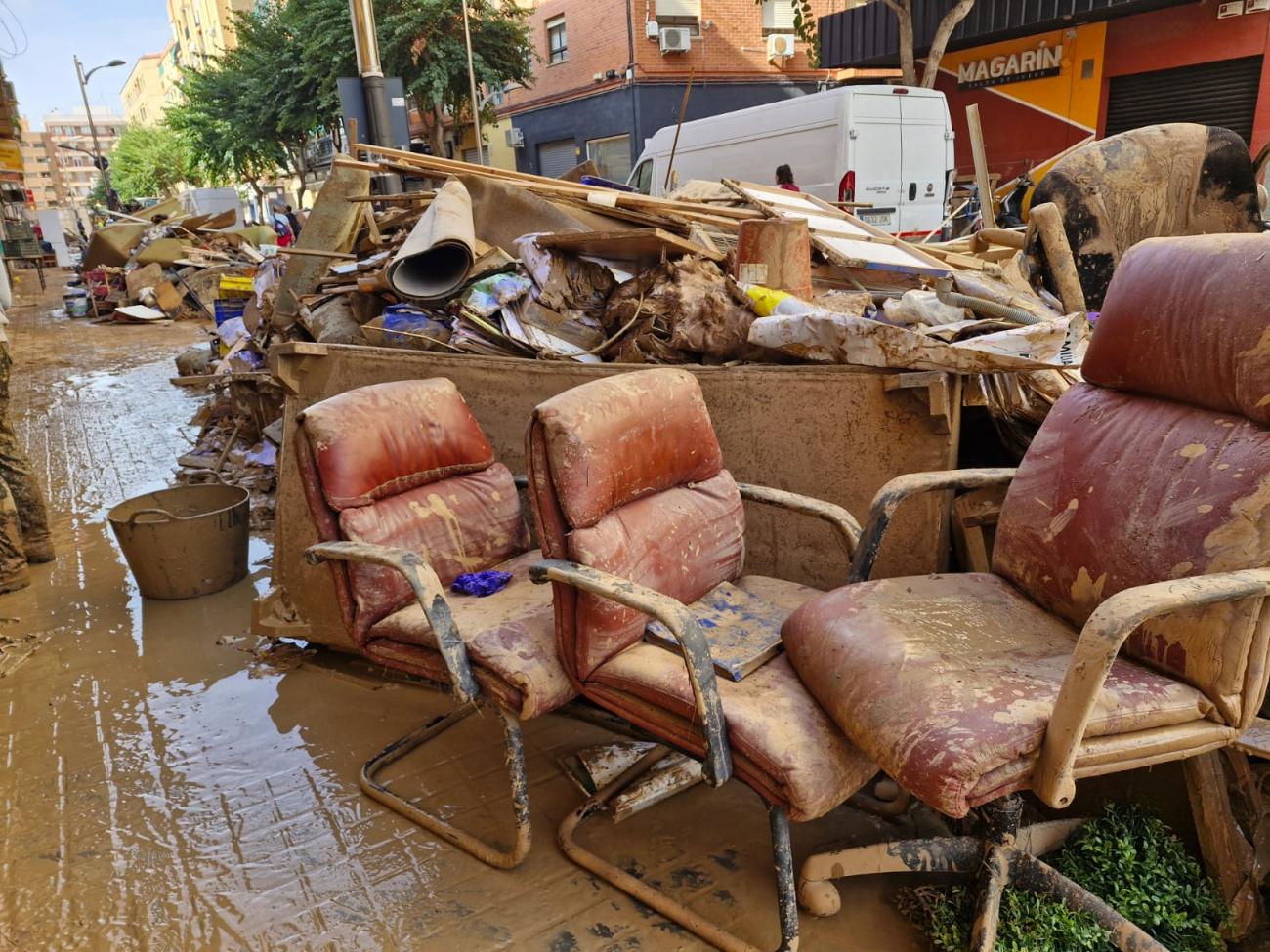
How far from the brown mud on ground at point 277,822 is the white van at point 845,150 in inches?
266

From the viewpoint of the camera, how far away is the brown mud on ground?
2250 mm

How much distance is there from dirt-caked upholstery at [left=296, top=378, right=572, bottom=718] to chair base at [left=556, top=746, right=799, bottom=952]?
466mm

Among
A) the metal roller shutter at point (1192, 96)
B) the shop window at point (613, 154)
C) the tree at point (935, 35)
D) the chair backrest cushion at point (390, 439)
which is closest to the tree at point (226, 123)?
the shop window at point (613, 154)

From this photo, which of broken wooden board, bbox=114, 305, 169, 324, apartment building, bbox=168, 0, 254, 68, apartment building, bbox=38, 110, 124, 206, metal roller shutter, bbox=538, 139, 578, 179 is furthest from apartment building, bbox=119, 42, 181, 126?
broken wooden board, bbox=114, 305, 169, 324

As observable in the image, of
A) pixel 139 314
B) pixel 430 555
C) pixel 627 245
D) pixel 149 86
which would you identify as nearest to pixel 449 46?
pixel 139 314

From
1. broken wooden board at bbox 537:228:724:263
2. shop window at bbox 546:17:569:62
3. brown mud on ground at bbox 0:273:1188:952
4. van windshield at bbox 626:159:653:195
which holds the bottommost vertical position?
brown mud on ground at bbox 0:273:1188:952

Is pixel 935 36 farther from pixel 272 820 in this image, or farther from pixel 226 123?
pixel 226 123

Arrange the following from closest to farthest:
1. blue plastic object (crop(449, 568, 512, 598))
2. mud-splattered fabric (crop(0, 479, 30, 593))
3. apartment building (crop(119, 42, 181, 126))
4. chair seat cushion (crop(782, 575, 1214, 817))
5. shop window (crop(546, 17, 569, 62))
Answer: chair seat cushion (crop(782, 575, 1214, 817))
blue plastic object (crop(449, 568, 512, 598))
mud-splattered fabric (crop(0, 479, 30, 593))
shop window (crop(546, 17, 569, 62))
apartment building (crop(119, 42, 181, 126))

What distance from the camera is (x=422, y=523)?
272 centimetres

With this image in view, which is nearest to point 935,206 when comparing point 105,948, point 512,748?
point 512,748

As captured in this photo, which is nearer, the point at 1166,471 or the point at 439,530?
the point at 1166,471

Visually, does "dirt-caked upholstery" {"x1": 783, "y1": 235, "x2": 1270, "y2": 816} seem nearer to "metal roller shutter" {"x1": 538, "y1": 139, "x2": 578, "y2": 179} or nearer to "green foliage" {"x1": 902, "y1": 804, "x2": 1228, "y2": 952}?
"green foliage" {"x1": 902, "y1": 804, "x2": 1228, "y2": 952}

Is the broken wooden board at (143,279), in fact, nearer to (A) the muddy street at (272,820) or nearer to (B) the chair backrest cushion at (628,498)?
(A) the muddy street at (272,820)

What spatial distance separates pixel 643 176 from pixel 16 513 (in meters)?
7.21
